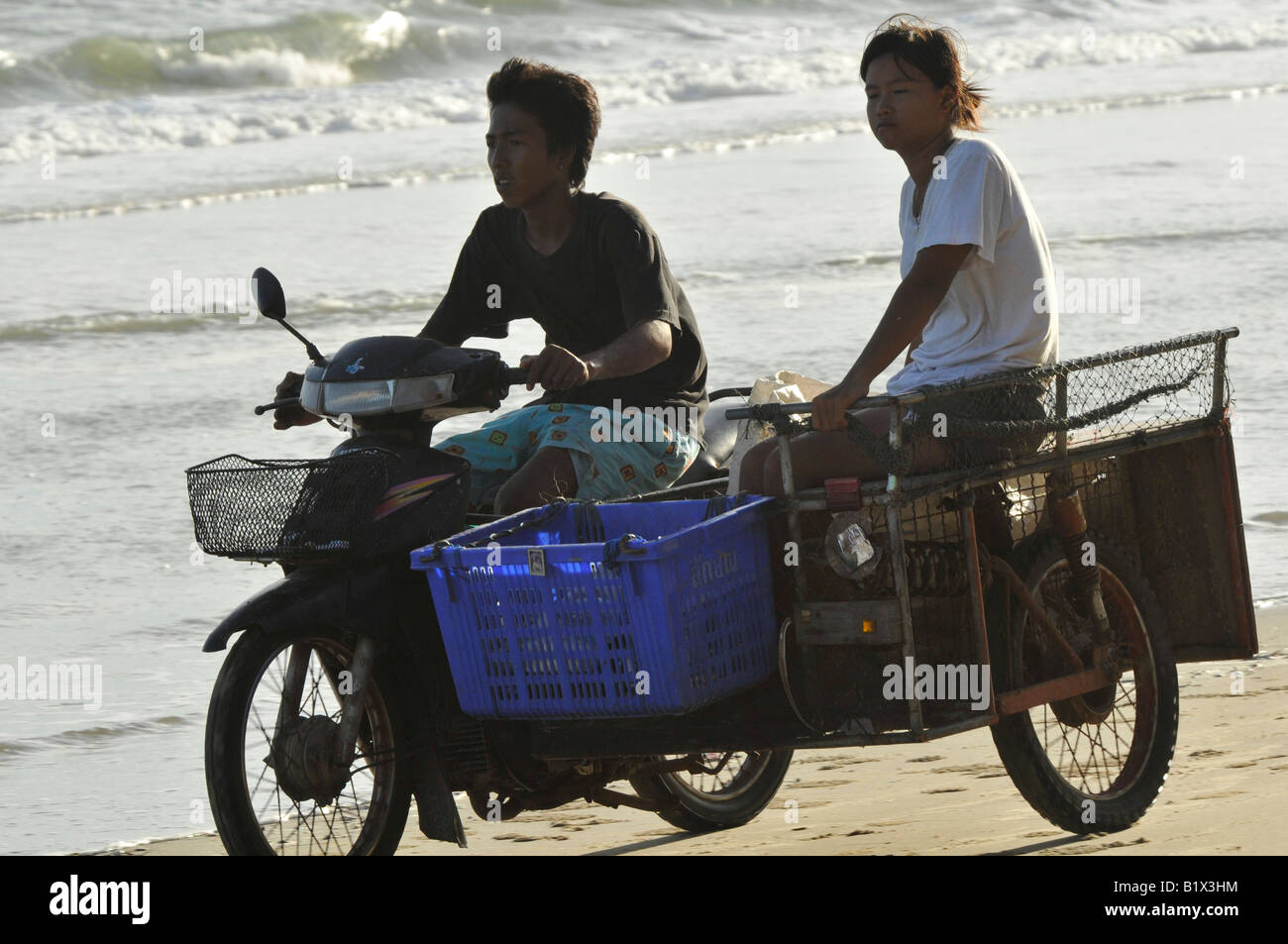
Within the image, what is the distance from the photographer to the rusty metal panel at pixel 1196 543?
4258mm

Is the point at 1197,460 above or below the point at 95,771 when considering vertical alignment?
above

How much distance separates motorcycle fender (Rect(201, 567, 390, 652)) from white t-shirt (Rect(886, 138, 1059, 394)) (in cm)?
115

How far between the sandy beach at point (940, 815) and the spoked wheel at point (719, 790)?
0.04m

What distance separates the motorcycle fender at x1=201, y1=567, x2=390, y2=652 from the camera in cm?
355

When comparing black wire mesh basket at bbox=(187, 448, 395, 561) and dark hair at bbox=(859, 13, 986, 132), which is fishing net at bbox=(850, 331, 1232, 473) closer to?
dark hair at bbox=(859, 13, 986, 132)

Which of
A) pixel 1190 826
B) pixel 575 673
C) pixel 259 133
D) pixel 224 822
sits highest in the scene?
pixel 259 133

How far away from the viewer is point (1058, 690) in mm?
3932

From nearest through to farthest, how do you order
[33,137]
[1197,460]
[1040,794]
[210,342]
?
[1040,794] < [1197,460] < [210,342] < [33,137]

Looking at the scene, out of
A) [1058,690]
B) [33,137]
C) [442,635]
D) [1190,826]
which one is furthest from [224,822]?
[33,137]

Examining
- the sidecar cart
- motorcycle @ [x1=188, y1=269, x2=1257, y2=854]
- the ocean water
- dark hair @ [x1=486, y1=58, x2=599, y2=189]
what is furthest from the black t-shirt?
the ocean water

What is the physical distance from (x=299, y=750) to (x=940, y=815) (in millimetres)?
1479

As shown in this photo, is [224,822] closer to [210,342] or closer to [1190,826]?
[1190,826]

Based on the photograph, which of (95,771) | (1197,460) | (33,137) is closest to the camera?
(1197,460)
